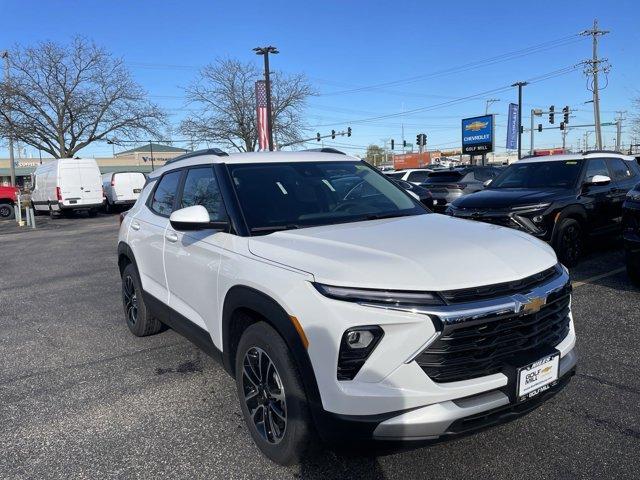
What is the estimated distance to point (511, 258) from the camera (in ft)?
8.64

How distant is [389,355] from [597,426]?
1.77 metres

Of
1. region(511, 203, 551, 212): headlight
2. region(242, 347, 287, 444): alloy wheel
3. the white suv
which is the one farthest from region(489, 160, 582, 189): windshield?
region(242, 347, 287, 444): alloy wheel

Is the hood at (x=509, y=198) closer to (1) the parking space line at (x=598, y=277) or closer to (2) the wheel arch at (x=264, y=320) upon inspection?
(1) the parking space line at (x=598, y=277)

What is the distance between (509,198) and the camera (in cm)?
→ 735

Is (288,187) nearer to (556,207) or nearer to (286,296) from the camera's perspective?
(286,296)

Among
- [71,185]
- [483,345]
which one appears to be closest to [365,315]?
[483,345]

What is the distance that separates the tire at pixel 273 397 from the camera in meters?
2.57

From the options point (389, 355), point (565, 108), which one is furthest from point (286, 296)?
point (565, 108)

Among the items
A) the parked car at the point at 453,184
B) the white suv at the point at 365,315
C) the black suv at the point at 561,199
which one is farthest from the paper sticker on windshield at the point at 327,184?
the parked car at the point at 453,184

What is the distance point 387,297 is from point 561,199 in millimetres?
5978

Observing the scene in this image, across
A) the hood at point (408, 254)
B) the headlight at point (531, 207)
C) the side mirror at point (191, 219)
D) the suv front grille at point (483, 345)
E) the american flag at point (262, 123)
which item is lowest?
the suv front grille at point (483, 345)

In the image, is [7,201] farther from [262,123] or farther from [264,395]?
[264,395]

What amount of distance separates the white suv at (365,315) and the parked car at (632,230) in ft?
11.6

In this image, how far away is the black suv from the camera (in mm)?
7129
